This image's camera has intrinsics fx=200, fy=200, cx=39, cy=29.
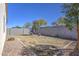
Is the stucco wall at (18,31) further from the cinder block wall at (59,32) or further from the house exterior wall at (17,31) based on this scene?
the cinder block wall at (59,32)

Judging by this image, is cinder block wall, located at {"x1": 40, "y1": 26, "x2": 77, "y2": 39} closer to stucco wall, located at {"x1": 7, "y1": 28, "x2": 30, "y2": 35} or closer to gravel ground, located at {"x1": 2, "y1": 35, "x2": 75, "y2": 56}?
gravel ground, located at {"x1": 2, "y1": 35, "x2": 75, "y2": 56}

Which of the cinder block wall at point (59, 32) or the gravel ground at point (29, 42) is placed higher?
the cinder block wall at point (59, 32)

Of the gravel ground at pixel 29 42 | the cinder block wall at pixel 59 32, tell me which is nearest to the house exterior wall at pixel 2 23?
the gravel ground at pixel 29 42

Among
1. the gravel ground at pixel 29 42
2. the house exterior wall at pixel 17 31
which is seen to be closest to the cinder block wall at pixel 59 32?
the gravel ground at pixel 29 42

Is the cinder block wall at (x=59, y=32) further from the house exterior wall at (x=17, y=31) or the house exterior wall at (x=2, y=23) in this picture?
the house exterior wall at (x=2, y=23)

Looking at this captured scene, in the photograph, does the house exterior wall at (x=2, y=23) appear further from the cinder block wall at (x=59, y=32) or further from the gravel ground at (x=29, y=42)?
the cinder block wall at (x=59, y=32)

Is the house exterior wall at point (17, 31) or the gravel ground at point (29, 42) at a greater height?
the house exterior wall at point (17, 31)

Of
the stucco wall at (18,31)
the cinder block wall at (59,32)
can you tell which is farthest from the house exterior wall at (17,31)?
the cinder block wall at (59,32)

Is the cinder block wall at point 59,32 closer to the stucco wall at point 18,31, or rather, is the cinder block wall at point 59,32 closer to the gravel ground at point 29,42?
the gravel ground at point 29,42

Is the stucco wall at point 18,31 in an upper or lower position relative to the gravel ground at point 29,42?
upper

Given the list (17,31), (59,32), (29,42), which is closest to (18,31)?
(17,31)

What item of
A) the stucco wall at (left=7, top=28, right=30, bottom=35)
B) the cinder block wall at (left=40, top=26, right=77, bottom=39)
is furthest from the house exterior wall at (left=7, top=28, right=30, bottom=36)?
the cinder block wall at (left=40, top=26, right=77, bottom=39)

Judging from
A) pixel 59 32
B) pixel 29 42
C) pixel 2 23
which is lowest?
pixel 29 42

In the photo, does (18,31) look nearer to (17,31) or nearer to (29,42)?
(17,31)
